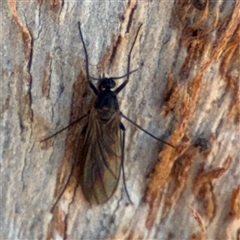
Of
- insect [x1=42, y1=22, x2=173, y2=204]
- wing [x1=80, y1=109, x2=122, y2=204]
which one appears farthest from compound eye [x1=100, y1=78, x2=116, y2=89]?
wing [x1=80, y1=109, x2=122, y2=204]

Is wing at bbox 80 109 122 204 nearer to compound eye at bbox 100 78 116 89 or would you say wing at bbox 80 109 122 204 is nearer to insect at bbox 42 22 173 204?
insect at bbox 42 22 173 204

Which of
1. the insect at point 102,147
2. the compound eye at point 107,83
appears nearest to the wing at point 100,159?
the insect at point 102,147

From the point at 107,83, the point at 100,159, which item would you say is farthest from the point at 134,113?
the point at 100,159

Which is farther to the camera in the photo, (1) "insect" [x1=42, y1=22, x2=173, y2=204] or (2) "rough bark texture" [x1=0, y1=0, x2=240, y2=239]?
(1) "insect" [x1=42, y1=22, x2=173, y2=204]

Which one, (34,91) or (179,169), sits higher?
(34,91)

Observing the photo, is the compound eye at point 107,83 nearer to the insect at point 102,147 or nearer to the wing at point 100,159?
the insect at point 102,147

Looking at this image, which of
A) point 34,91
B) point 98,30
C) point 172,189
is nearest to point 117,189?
point 172,189

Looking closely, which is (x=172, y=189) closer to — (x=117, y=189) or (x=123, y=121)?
(x=117, y=189)
